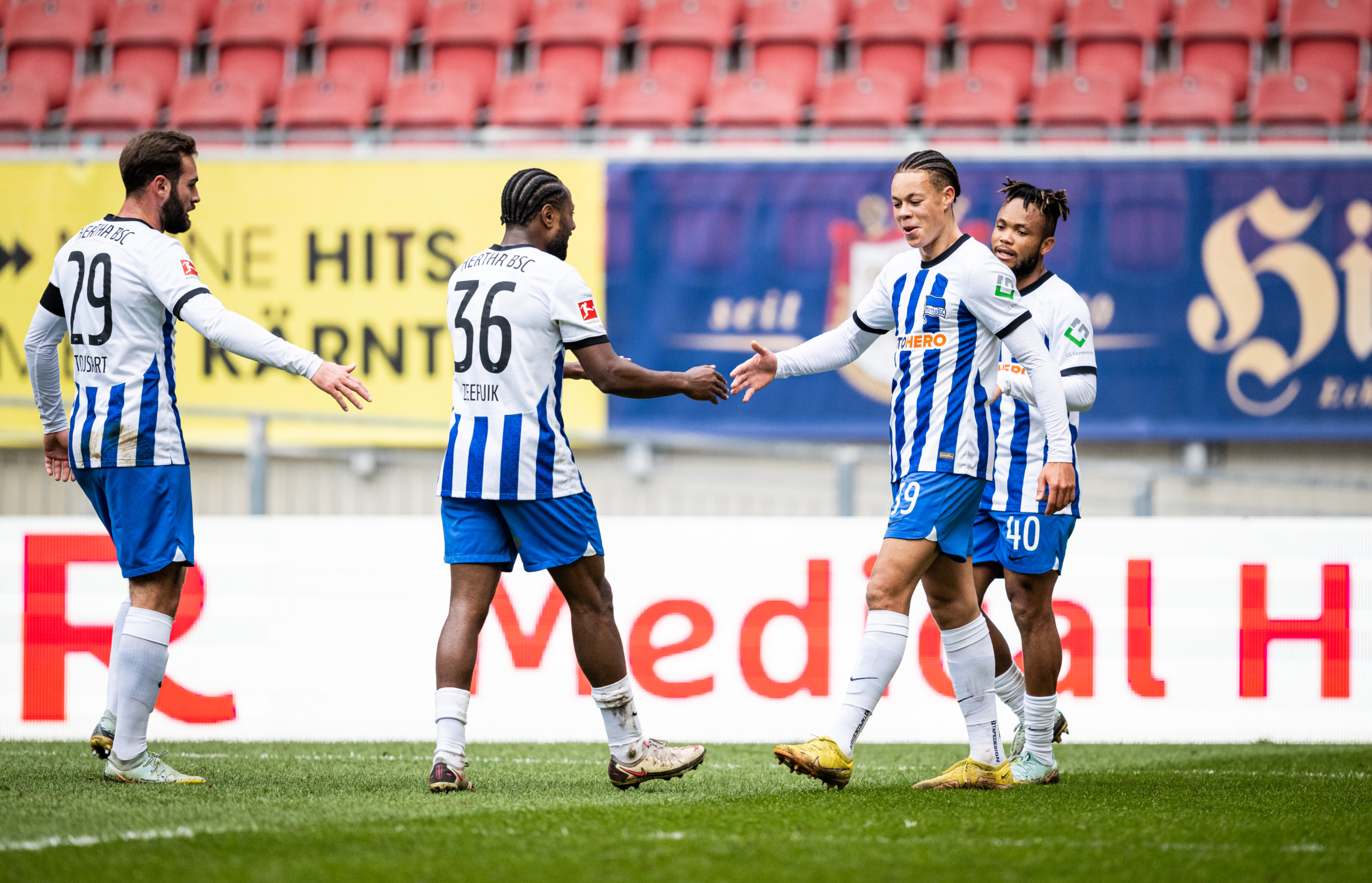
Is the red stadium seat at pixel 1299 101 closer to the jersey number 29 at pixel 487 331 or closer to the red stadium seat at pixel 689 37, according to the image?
the red stadium seat at pixel 689 37

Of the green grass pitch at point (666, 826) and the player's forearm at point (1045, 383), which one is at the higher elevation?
the player's forearm at point (1045, 383)

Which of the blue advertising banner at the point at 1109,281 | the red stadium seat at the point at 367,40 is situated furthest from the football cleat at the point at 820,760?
the red stadium seat at the point at 367,40

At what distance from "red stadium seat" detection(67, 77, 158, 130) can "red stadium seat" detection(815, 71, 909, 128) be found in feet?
18.6

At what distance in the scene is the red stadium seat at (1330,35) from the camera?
38.3 feet

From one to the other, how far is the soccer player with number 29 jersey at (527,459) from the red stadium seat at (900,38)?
8.35m

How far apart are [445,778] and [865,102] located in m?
8.31

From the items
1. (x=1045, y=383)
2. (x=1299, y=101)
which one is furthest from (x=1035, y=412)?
(x=1299, y=101)

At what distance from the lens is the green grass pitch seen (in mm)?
3041

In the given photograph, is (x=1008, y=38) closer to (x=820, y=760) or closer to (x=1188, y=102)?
(x=1188, y=102)

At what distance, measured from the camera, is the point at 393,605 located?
6551 millimetres

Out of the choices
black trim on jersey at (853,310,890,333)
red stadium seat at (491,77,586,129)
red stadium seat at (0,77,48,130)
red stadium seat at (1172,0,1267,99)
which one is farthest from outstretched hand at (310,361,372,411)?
red stadium seat at (1172,0,1267,99)

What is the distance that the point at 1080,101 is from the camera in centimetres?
1117

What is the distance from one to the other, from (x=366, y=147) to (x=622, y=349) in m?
2.40

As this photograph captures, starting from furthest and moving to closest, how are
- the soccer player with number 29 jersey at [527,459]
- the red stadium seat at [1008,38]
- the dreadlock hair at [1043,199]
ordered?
the red stadium seat at [1008,38], the dreadlock hair at [1043,199], the soccer player with number 29 jersey at [527,459]
